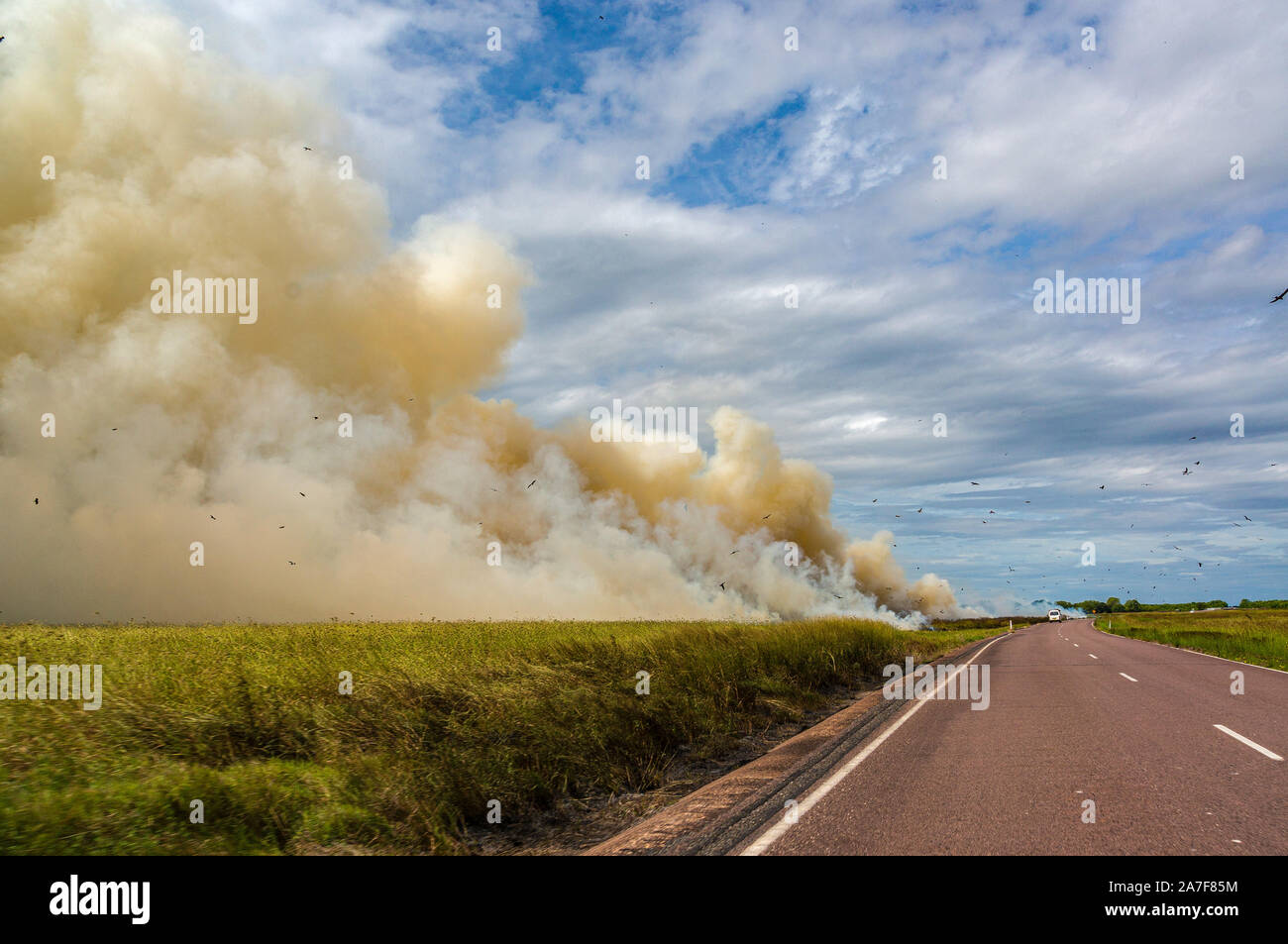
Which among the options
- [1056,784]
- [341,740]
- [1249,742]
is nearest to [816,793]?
[1056,784]

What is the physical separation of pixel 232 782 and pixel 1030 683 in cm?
1581

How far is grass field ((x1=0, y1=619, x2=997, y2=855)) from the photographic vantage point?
5188mm

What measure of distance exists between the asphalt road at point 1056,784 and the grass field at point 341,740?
2145mm

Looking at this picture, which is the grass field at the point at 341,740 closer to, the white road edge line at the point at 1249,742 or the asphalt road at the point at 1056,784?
the asphalt road at the point at 1056,784

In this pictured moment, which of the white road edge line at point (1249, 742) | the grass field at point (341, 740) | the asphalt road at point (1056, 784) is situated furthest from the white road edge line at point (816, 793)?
the white road edge line at point (1249, 742)

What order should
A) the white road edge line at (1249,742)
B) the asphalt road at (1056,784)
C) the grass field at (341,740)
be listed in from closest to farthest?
1. the asphalt road at (1056,784)
2. the grass field at (341,740)
3. the white road edge line at (1249,742)

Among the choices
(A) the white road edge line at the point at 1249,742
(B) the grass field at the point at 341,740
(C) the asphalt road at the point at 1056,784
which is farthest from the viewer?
(A) the white road edge line at the point at 1249,742

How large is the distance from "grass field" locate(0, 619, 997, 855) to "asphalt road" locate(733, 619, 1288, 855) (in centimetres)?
215

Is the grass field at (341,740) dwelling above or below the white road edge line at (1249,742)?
above

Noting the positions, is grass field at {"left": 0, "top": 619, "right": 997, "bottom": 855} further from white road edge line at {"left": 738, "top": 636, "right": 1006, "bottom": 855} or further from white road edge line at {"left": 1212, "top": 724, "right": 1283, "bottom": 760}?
white road edge line at {"left": 1212, "top": 724, "right": 1283, "bottom": 760}

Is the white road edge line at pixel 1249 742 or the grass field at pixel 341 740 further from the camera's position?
the white road edge line at pixel 1249 742

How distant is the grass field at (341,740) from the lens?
519 centimetres

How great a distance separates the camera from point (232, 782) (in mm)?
5750
